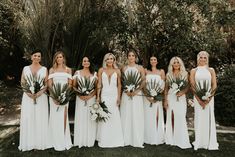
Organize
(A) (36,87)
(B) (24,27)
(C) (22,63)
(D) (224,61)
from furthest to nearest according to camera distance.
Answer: (C) (22,63), (D) (224,61), (B) (24,27), (A) (36,87)

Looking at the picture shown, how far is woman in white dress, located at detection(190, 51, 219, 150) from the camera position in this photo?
8547 mm

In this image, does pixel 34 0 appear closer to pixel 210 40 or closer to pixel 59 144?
pixel 59 144

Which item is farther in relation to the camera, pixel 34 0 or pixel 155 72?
pixel 34 0

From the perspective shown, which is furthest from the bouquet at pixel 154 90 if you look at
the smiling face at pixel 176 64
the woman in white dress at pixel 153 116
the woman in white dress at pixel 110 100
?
the woman in white dress at pixel 110 100

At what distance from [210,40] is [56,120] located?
5.17 m

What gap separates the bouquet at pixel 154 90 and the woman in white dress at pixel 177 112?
0.28 metres

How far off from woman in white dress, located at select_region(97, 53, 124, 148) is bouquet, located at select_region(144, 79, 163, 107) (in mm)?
687

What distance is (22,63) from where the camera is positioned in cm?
1981

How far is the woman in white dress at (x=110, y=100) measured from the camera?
28.3ft

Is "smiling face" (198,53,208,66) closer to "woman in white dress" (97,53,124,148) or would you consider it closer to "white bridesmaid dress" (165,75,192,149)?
A: "white bridesmaid dress" (165,75,192,149)

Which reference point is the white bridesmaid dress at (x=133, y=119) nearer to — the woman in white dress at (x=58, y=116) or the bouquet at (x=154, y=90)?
the bouquet at (x=154, y=90)

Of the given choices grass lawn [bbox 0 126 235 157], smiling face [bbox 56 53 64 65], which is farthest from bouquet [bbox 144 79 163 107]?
smiling face [bbox 56 53 64 65]

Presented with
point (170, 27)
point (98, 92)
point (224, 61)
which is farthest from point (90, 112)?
point (224, 61)

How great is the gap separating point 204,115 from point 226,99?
2.96 metres
